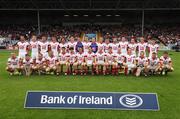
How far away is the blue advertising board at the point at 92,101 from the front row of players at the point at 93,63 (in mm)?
7042

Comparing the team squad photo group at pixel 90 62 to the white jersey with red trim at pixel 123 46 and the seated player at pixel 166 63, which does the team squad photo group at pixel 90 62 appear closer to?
the seated player at pixel 166 63

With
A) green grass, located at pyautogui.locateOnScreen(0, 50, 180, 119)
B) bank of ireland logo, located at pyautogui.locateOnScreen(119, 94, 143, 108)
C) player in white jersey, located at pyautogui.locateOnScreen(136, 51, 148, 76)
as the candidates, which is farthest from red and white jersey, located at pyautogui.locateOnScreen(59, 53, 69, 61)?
bank of ireland logo, located at pyautogui.locateOnScreen(119, 94, 143, 108)

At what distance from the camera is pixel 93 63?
18.0m

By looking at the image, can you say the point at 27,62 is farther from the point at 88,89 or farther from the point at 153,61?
the point at 153,61

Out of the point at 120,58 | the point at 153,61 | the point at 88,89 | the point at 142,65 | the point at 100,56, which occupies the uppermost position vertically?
the point at 100,56

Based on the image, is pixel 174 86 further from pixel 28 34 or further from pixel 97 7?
pixel 28 34

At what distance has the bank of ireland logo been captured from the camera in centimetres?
1079

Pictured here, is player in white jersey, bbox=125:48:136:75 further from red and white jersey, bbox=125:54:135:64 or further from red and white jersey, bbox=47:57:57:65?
red and white jersey, bbox=47:57:57:65

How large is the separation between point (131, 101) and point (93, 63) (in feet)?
23.9

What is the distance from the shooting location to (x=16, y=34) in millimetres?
51938

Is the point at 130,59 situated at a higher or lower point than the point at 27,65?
higher

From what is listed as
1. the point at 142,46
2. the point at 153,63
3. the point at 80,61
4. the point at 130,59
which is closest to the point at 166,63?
the point at 153,63

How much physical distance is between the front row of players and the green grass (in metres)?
0.71

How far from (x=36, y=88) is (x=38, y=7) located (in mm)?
34784
